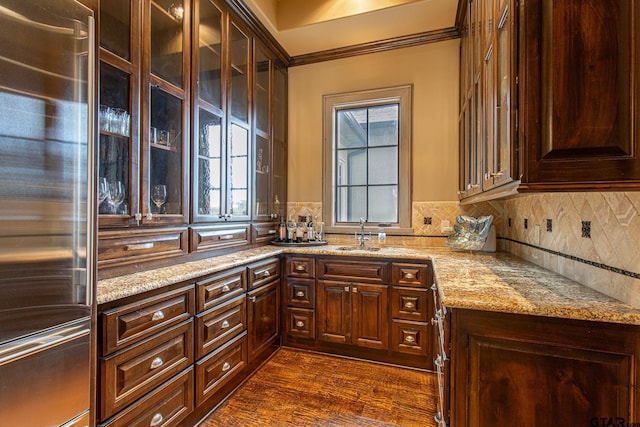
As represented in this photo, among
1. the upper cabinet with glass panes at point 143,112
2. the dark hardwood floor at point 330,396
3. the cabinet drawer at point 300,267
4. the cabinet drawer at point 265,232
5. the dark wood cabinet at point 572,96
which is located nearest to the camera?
the dark wood cabinet at point 572,96

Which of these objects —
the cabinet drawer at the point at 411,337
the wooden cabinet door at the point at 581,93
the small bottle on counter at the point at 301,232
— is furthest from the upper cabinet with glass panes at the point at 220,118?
the wooden cabinet door at the point at 581,93

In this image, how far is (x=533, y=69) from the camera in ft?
3.53

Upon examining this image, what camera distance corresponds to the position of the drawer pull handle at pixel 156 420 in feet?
4.91

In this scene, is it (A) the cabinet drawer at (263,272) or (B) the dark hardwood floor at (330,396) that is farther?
(A) the cabinet drawer at (263,272)

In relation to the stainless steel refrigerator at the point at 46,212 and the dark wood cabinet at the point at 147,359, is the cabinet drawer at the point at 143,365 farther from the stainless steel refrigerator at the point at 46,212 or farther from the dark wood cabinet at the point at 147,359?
the stainless steel refrigerator at the point at 46,212

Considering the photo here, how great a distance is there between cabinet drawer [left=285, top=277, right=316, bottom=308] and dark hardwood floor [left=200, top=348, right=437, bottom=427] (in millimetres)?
473

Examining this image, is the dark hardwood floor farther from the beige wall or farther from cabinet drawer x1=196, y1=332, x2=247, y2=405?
the beige wall

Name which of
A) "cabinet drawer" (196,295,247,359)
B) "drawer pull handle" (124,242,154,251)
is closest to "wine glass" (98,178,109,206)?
"drawer pull handle" (124,242,154,251)

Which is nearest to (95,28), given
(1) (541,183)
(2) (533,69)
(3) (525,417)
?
(2) (533,69)

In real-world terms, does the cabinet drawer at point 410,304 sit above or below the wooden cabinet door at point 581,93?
below

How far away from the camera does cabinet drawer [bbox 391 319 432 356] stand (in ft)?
8.11

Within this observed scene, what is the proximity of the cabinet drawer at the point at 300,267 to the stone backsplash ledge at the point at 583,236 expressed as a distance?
1.69 m

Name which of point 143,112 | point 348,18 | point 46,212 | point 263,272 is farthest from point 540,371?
point 348,18

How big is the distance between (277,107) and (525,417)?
10.6 ft
